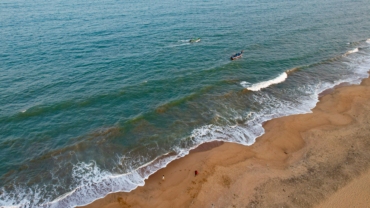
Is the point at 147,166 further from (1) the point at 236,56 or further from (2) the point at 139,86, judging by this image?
(1) the point at 236,56

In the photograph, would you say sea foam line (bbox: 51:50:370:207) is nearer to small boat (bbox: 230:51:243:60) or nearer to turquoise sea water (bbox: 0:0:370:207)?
turquoise sea water (bbox: 0:0:370:207)

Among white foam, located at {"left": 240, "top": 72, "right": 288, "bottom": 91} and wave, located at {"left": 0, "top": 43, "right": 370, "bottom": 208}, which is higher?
white foam, located at {"left": 240, "top": 72, "right": 288, "bottom": 91}

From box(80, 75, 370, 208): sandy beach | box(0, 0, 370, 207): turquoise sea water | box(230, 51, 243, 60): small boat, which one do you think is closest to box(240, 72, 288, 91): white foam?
box(0, 0, 370, 207): turquoise sea water

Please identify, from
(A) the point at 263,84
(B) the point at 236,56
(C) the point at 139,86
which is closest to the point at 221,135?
(A) the point at 263,84

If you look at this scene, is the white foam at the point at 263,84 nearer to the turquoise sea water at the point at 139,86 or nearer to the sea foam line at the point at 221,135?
the sea foam line at the point at 221,135

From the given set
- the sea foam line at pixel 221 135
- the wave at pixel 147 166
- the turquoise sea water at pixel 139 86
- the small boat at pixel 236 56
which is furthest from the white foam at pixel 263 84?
the small boat at pixel 236 56

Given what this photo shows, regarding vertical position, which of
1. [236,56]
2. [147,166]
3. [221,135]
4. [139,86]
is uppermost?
[236,56]

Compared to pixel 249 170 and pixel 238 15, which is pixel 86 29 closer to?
pixel 238 15
